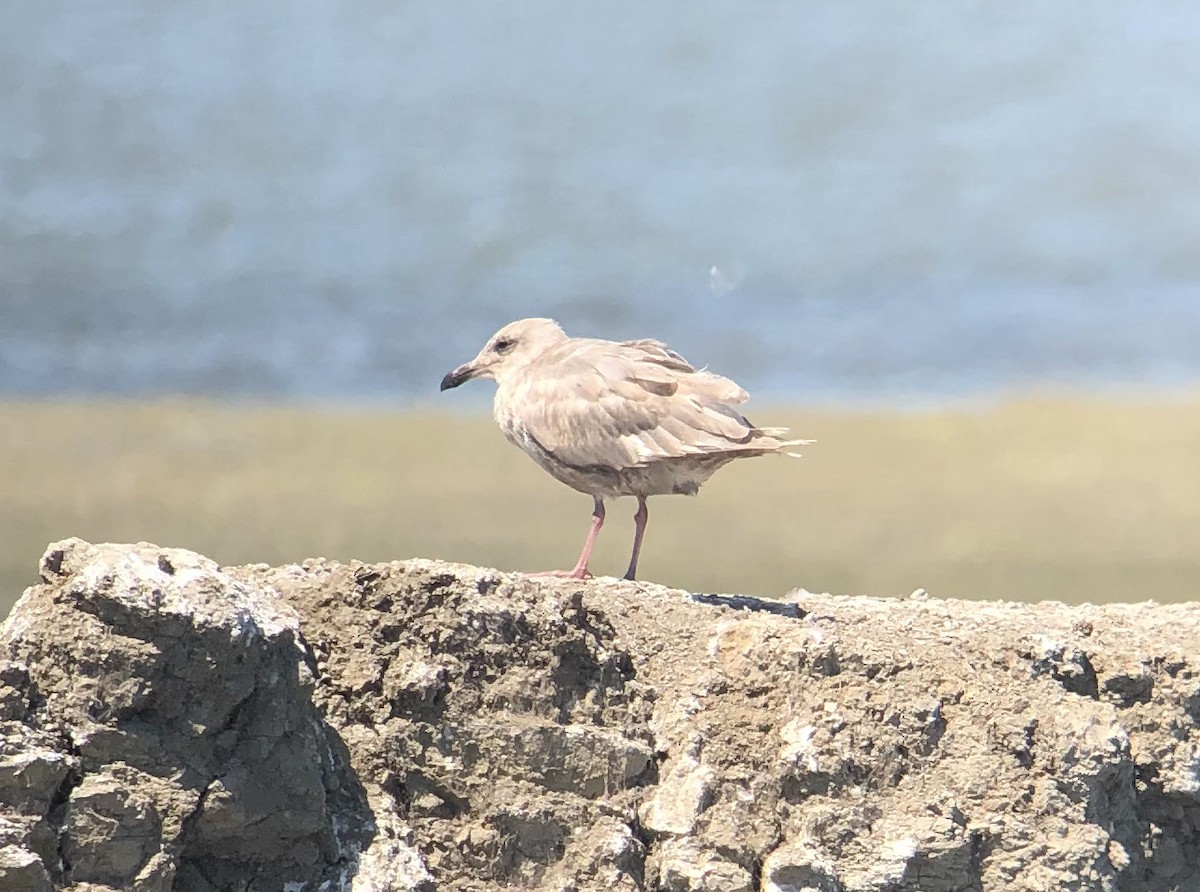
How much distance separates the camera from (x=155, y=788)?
4.66 metres

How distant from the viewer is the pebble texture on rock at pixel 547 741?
4.65m

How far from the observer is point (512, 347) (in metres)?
8.24

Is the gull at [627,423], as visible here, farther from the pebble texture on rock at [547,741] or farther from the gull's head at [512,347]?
the pebble texture on rock at [547,741]

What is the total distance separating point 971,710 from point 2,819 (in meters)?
3.04

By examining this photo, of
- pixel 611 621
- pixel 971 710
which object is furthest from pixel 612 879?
pixel 971 710

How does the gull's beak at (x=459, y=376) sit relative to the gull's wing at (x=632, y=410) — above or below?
above

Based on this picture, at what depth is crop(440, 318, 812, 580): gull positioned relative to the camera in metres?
7.07

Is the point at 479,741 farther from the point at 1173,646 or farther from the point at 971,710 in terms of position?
the point at 1173,646

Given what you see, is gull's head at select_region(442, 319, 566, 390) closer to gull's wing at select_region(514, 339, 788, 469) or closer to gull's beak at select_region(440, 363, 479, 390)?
gull's beak at select_region(440, 363, 479, 390)

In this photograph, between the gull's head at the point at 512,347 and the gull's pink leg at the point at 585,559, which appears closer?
the gull's pink leg at the point at 585,559

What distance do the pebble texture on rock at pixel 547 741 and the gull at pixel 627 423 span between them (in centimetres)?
102

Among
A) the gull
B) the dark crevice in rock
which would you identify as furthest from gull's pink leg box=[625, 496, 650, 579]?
the dark crevice in rock

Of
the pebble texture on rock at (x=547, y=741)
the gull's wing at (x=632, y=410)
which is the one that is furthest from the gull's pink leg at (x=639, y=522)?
the pebble texture on rock at (x=547, y=741)

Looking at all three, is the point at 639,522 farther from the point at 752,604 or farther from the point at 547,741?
the point at 547,741
